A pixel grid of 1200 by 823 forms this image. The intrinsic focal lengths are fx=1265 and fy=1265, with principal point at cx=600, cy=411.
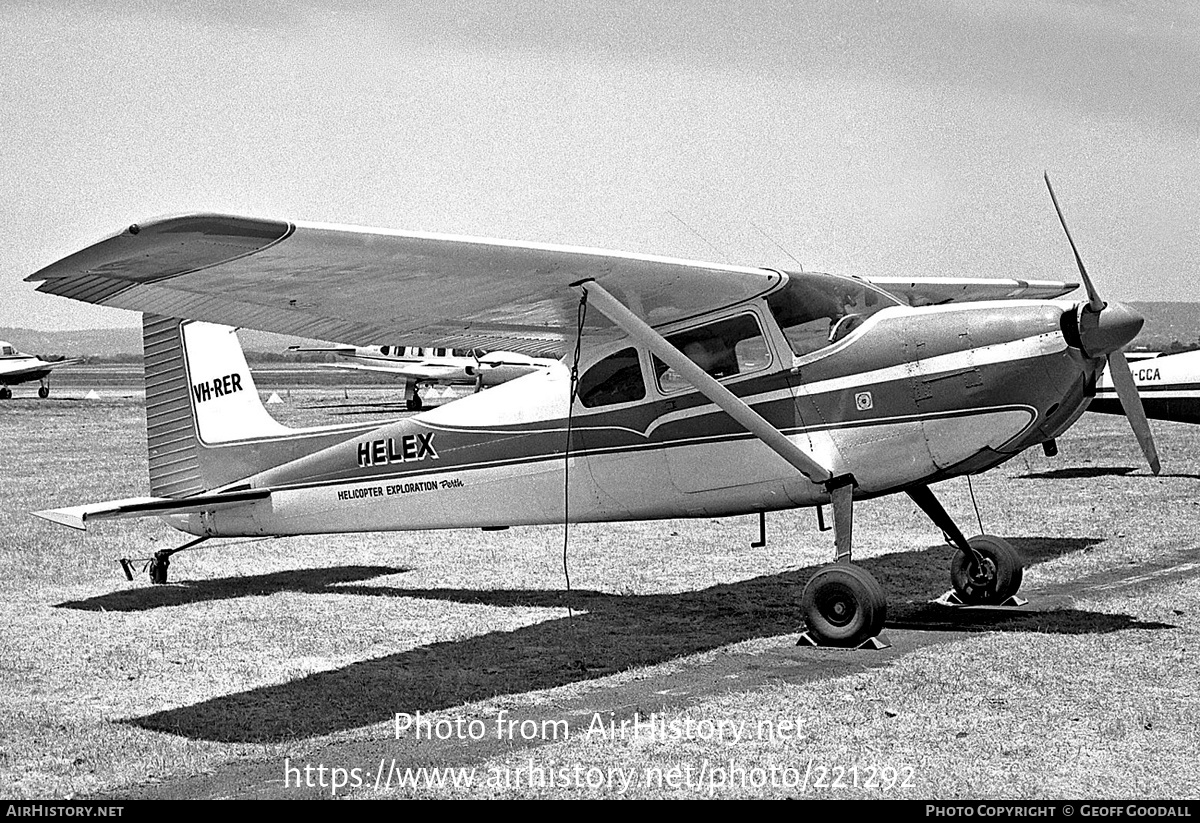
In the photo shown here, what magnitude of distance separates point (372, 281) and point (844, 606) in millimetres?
3491

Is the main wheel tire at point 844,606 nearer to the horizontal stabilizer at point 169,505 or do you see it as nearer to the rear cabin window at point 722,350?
the rear cabin window at point 722,350

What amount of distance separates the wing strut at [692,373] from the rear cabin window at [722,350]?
0.53m

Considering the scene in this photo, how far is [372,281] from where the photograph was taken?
7449mm

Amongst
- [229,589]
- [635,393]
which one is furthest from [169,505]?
[635,393]

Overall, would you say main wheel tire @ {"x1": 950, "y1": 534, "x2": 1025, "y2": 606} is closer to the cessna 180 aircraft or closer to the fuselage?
the cessna 180 aircraft

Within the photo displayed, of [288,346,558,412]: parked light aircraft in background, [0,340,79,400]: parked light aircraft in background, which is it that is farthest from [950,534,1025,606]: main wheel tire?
[0,340,79,400]: parked light aircraft in background

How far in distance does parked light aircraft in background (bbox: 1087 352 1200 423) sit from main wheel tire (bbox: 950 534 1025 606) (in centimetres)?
1067

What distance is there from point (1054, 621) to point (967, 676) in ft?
6.09

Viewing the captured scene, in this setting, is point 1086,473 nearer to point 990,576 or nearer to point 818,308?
point 990,576

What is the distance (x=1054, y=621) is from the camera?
8492 millimetres
